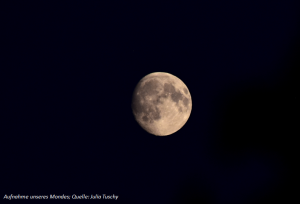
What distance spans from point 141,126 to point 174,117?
4.83ft

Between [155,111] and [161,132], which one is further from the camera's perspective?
[161,132]

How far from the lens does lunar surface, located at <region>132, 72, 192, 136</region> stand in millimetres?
6422

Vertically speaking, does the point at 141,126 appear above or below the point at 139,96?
below

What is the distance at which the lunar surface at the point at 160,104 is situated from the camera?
642 cm

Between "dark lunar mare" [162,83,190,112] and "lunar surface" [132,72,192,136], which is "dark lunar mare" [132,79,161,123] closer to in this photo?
"lunar surface" [132,72,192,136]

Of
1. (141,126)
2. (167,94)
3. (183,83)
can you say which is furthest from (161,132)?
(183,83)

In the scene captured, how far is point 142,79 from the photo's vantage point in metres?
7.14

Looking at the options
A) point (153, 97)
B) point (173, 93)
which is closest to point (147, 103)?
point (153, 97)

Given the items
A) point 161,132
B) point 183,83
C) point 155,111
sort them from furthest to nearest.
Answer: point 183,83 → point 161,132 → point 155,111

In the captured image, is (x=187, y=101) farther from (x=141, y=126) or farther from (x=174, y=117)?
(x=141, y=126)

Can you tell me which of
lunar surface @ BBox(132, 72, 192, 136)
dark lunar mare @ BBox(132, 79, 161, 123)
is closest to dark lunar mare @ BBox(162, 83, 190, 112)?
lunar surface @ BBox(132, 72, 192, 136)

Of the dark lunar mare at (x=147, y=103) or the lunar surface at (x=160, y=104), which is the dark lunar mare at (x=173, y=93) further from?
the dark lunar mare at (x=147, y=103)

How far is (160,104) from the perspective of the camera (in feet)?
21.0

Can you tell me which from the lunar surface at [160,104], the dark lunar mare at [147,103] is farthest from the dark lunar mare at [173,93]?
the dark lunar mare at [147,103]
